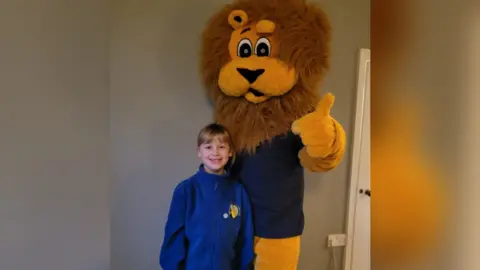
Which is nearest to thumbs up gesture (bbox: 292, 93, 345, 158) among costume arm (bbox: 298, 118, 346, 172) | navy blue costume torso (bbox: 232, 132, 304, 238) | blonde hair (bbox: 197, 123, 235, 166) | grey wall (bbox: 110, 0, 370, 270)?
costume arm (bbox: 298, 118, 346, 172)

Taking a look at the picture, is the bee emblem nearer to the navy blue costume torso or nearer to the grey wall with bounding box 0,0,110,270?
the navy blue costume torso

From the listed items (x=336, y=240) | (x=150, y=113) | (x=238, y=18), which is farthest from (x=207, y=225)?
(x=336, y=240)

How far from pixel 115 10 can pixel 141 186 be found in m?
0.63

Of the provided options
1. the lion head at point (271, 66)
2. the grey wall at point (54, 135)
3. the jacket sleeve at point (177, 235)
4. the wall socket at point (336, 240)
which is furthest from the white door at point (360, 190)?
the grey wall at point (54, 135)

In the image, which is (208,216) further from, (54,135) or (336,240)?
(336,240)

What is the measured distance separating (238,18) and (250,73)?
199mm

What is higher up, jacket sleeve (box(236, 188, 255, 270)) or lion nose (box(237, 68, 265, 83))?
lion nose (box(237, 68, 265, 83))

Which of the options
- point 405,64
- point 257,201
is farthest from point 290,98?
point 405,64

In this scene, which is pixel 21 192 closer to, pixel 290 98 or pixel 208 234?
pixel 208 234

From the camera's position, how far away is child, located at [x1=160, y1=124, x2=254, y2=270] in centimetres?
146

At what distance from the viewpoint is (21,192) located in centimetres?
119

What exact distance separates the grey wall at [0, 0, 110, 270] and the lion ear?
40cm

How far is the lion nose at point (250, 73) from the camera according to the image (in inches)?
60.2

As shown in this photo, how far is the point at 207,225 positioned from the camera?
1.46m
